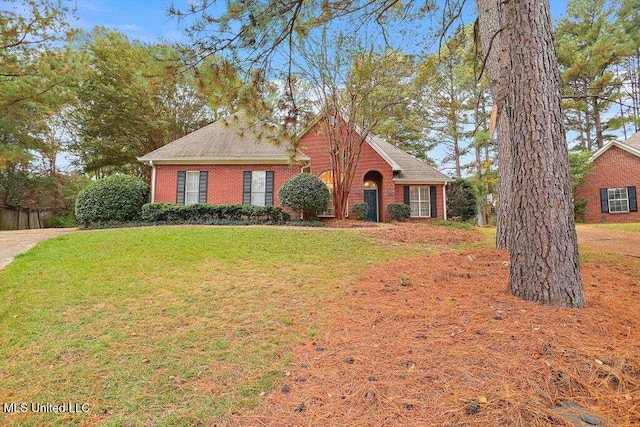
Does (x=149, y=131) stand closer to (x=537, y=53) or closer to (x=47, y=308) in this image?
(x=47, y=308)

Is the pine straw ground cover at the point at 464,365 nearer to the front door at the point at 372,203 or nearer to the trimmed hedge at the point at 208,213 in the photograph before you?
the trimmed hedge at the point at 208,213

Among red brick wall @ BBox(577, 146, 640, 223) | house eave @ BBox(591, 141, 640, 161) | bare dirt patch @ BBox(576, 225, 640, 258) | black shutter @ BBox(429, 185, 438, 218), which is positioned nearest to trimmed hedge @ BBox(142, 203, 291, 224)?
black shutter @ BBox(429, 185, 438, 218)

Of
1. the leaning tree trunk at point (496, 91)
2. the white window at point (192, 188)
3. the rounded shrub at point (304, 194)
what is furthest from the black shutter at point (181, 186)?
the leaning tree trunk at point (496, 91)

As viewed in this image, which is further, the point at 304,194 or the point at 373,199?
the point at 373,199

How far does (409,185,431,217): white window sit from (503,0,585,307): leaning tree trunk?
555 inches

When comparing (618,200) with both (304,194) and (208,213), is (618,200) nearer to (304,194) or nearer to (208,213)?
(304,194)

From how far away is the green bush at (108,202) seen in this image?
497 inches

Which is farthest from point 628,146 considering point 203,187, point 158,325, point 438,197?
point 158,325

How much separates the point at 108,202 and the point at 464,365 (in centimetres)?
1415

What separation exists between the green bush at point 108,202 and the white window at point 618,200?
24115 millimetres

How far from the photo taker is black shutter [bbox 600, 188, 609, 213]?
58.1 feet

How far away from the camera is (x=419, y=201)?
56.5ft

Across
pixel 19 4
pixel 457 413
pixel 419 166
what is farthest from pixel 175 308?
pixel 419 166

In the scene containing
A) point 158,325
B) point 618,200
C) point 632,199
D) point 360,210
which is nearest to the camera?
point 158,325
